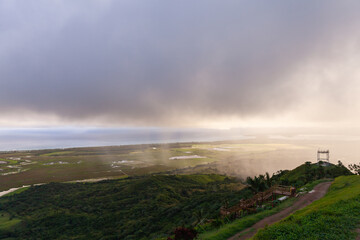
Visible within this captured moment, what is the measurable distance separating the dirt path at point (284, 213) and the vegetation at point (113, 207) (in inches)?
690

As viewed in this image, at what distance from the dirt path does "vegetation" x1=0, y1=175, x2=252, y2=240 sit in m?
17.5

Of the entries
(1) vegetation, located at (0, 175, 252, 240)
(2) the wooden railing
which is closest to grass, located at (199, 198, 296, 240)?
(2) the wooden railing

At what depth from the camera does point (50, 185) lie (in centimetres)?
11069

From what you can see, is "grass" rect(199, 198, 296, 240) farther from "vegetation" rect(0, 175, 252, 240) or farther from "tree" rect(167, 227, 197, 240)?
"vegetation" rect(0, 175, 252, 240)

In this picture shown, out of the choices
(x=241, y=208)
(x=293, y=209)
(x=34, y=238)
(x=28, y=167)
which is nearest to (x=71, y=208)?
(x=34, y=238)

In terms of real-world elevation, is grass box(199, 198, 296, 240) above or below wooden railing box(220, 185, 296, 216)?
above

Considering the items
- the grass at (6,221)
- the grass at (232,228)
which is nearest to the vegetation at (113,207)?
the grass at (6,221)

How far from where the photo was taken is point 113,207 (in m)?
82.6

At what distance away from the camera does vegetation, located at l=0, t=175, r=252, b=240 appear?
59522 millimetres

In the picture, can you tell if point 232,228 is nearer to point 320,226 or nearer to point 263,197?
point 320,226

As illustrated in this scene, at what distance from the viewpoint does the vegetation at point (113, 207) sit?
59.5m

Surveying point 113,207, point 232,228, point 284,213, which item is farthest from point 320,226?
point 113,207

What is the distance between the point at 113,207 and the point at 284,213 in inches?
3046

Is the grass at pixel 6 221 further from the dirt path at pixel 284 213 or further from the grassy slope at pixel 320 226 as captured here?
the grassy slope at pixel 320 226
